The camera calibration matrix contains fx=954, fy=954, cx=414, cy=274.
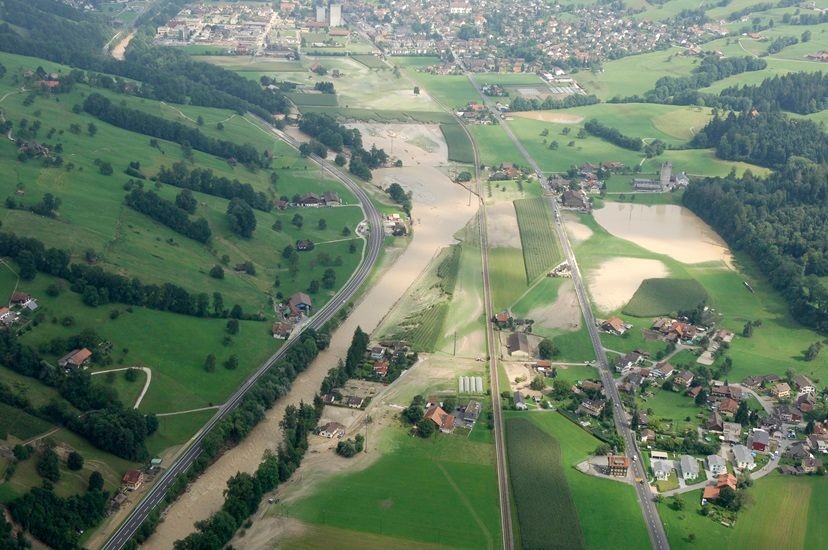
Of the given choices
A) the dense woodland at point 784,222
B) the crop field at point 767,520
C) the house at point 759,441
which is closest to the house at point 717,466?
the crop field at point 767,520

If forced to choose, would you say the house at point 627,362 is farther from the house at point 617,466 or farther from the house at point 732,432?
the house at point 617,466

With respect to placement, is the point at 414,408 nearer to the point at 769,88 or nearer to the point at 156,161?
the point at 156,161

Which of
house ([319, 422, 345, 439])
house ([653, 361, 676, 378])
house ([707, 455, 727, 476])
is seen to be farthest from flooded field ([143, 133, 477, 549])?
house ([707, 455, 727, 476])

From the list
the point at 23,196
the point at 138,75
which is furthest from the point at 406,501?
the point at 138,75

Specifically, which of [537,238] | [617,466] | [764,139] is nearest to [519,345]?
[617,466]

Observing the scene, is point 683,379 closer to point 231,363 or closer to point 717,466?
point 717,466
